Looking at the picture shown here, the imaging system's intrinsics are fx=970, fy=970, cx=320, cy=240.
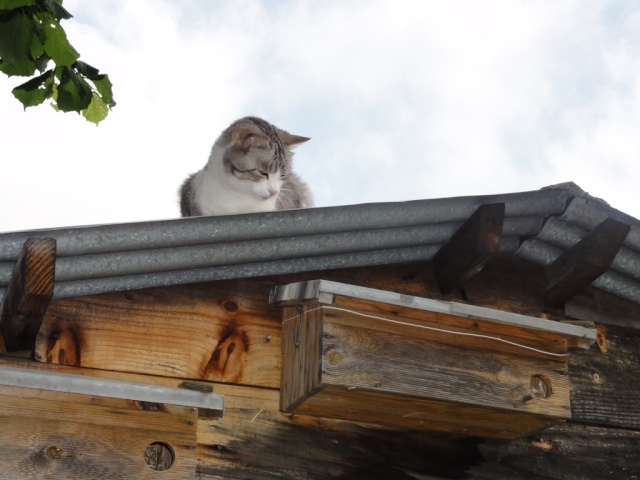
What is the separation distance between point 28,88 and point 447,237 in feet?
4.55

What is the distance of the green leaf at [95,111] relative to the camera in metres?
2.77

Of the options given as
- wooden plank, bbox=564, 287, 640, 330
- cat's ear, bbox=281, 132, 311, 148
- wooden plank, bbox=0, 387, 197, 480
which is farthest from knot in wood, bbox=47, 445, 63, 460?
cat's ear, bbox=281, 132, 311, 148

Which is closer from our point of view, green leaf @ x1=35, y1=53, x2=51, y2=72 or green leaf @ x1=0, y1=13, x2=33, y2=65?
green leaf @ x1=0, y1=13, x2=33, y2=65

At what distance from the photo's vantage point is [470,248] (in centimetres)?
304

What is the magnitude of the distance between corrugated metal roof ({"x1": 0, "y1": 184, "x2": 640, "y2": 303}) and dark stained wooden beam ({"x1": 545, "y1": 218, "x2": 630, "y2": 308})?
0.04 metres

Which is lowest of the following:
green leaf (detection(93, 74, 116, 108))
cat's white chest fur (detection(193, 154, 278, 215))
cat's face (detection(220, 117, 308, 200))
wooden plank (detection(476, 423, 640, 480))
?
wooden plank (detection(476, 423, 640, 480))

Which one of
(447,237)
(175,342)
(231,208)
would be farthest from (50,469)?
(231,208)

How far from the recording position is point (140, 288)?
2807 millimetres

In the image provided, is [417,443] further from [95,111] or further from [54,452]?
[95,111]

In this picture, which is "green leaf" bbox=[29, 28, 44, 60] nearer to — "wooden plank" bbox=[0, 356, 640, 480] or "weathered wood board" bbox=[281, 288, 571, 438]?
"wooden plank" bbox=[0, 356, 640, 480]

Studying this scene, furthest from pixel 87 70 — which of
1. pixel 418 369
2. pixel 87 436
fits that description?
pixel 418 369

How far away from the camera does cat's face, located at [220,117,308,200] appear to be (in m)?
3.95

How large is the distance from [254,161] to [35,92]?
146 centimetres

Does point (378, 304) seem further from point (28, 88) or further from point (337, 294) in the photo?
point (28, 88)
